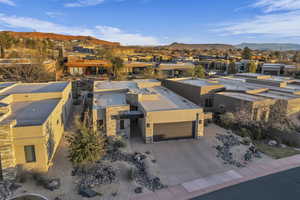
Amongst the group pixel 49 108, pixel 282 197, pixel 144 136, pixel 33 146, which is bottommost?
pixel 282 197

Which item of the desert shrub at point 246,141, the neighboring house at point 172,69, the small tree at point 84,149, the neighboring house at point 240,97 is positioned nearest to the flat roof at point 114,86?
the neighboring house at point 240,97

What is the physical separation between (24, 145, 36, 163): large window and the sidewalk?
7339 millimetres

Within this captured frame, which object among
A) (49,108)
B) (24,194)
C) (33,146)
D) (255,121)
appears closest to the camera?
(24,194)

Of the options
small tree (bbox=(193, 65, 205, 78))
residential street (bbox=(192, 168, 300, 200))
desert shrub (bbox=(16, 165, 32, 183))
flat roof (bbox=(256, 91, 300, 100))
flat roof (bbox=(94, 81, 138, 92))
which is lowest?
residential street (bbox=(192, 168, 300, 200))

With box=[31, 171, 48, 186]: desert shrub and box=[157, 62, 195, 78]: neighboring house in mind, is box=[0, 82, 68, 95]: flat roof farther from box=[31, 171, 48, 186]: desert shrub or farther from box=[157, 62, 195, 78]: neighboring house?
box=[157, 62, 195, 78]: neighboring house

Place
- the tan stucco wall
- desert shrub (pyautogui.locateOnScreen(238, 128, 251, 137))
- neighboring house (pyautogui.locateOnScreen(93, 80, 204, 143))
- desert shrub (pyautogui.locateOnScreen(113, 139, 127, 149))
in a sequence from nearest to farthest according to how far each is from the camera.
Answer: desert shrub (pyautogui.locateOnScreen(113, 139, 127, 149)) < the tan stucco wall < neighboring house (pyautogui.locateOnScreen(93, 80, 204, 143)) < desert shrub (pyautogui.locateOnScreen(238, 128, 251, 137))

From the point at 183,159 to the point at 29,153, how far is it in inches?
435

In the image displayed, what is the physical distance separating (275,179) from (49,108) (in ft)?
61.8

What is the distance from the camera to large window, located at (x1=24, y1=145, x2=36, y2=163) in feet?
42.3

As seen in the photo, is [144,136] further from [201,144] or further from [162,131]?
[201,144]

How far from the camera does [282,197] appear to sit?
1157 cm

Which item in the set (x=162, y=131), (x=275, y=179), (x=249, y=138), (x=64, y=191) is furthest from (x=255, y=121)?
(x=64, y=191)

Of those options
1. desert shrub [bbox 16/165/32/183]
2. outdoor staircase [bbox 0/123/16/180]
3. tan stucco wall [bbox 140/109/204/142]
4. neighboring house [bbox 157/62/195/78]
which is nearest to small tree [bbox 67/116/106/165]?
desert shrub [bbox 16/165/32/183]

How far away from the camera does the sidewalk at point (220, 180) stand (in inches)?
455
